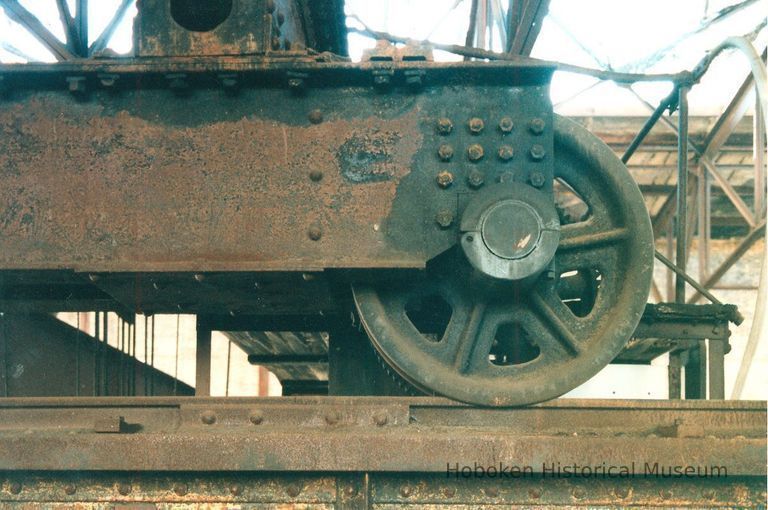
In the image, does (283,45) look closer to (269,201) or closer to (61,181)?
(269,201)

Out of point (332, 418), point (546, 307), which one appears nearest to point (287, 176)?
point (332, 418)

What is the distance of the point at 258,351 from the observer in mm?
9828

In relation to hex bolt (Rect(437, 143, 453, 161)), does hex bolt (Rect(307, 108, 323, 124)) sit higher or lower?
higher

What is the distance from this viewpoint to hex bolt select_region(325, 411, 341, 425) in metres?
4.07

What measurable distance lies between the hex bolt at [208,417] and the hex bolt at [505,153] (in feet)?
5.23

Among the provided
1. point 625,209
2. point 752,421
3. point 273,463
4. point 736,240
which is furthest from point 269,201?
point 736,240

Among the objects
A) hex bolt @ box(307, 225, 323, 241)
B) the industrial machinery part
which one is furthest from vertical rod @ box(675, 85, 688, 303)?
hex bolt @ box(307, 225, 323, 241)

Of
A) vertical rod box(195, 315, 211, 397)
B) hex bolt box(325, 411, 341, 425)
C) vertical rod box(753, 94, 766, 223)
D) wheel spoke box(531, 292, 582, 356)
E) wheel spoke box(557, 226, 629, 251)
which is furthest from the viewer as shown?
vertical rod box(753, 94, 766, 223)

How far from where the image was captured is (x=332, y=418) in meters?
4.07

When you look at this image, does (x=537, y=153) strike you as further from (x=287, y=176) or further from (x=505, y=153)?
(x=287, y=176)

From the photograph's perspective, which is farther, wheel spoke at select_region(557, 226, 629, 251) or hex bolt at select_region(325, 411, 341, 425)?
wheel spoke at select_region(557, 226, 629, 251)

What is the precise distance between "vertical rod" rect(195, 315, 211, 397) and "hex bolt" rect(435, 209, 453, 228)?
224 cm

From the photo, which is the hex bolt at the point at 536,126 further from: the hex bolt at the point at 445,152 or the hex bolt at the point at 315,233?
the hex bolt at the point at 315,233

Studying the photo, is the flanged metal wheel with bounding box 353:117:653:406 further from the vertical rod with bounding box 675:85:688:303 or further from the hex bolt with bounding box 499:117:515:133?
the vertical rod with bounding box 675:85:688:303
